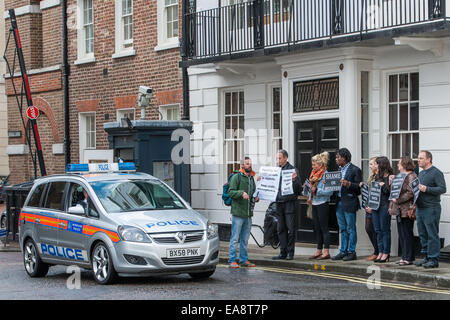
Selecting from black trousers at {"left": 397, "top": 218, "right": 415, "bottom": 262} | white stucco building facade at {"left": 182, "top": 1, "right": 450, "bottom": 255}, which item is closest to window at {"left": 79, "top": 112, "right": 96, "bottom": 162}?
white stucco building facade at {"left": 182, "top": 1, "right": 450, "bottom": 255}

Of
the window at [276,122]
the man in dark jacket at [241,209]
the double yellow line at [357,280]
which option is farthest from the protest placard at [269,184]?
the window at [276,122]

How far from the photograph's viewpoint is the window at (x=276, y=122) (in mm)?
18891

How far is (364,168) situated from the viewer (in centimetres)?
1655

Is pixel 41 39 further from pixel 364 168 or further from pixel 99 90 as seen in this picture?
pixel 364 168

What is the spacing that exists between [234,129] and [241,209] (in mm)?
5113

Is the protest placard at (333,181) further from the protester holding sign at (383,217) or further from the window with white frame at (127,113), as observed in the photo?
the window with white frame at (127,113)

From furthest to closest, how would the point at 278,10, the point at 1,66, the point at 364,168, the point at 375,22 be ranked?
the point at 1,66
the point at 278,10
the point at 364,168
the point at 375,22

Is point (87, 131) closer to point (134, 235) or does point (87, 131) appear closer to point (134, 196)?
point (134, 196)

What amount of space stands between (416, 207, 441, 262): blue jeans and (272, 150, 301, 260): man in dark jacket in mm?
2411

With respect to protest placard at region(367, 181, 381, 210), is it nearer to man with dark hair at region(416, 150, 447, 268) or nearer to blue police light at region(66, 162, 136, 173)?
man with dark hair at region(416, 150, 447, 268)

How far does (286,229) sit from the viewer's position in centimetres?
1578

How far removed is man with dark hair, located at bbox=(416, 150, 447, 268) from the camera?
44.9 ft
